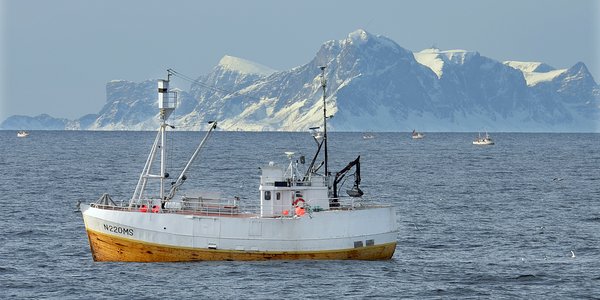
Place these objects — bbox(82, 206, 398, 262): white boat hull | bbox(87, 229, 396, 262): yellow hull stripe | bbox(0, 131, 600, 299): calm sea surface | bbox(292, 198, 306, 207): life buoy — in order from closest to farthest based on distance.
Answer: bbox(0, 131, 600, 299): calm sea surface, bbox(82, 206, 398, 262): white boat hull, bbox(87, 229, 396, 262): yellow hull stripe, bbox(292, 198, 306, 207): life buoy

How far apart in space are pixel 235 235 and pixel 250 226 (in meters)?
0.84

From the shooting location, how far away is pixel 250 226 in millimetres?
47094

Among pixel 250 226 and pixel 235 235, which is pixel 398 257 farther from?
pixel 235 235

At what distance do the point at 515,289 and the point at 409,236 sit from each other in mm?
18292

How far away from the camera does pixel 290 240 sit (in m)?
47.5

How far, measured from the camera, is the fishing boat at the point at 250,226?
47406 millimetres

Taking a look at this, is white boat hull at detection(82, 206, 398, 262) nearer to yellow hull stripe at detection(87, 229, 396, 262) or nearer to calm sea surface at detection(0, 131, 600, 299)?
yellow hull stripe at detection(87, 229, 396, 262)

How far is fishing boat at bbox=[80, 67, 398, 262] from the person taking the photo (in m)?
47.4

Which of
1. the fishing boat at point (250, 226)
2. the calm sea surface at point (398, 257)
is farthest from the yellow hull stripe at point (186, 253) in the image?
the calm sea surface at point (398, 257)

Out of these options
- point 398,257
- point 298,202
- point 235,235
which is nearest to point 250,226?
point 235,235

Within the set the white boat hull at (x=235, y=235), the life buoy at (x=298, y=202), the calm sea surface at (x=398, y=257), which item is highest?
the life buoy at (x=298, y=202)

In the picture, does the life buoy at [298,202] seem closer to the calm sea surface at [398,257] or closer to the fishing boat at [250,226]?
the fishing boat at [250,226]

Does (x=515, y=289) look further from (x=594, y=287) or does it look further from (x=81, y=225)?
(x=81, y=225)

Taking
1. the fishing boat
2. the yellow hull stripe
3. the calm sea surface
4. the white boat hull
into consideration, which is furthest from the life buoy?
the calm sea surface
